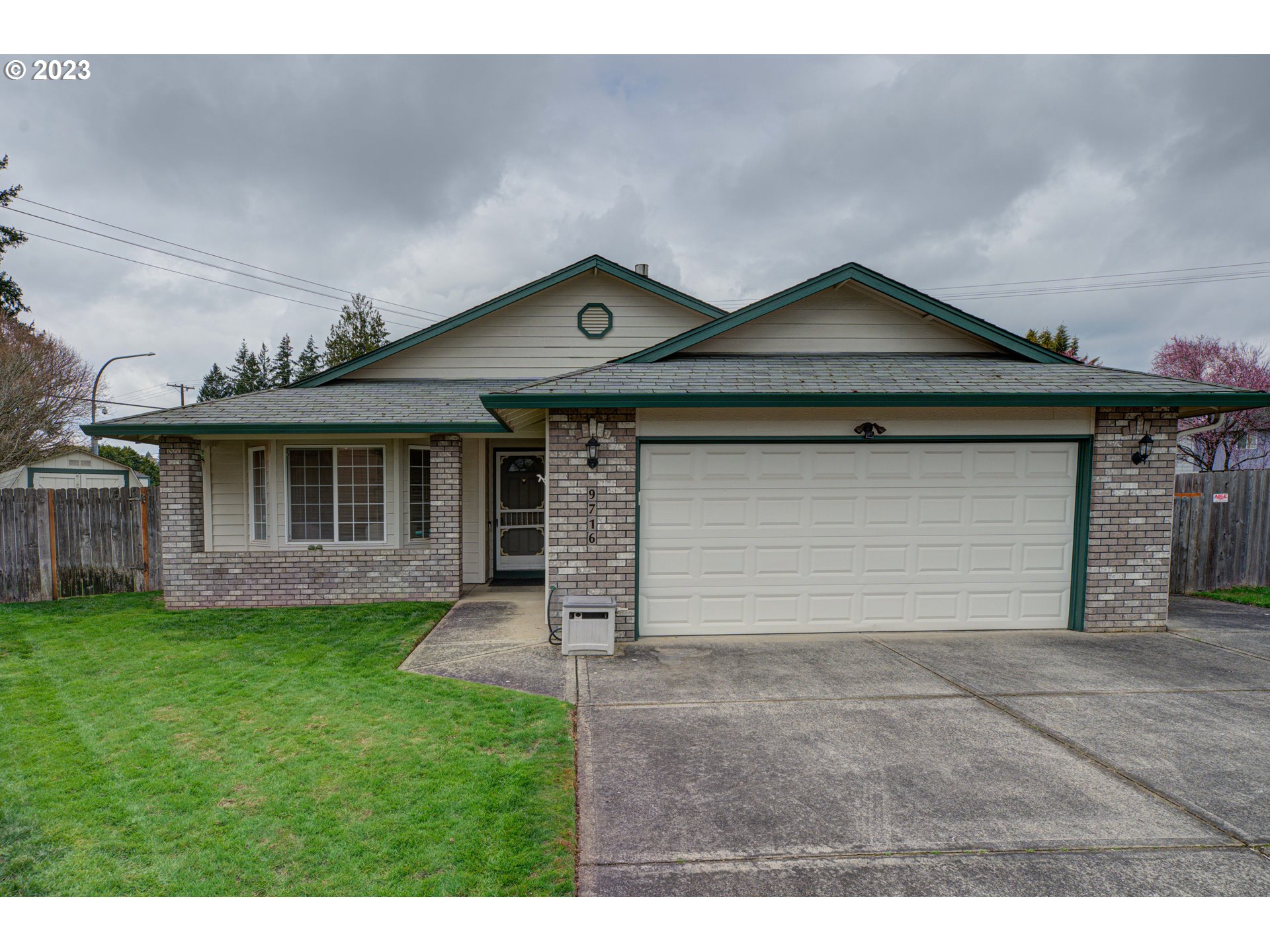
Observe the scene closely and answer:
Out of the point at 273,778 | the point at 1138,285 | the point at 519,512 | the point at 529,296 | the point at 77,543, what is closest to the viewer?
the point at 273,778

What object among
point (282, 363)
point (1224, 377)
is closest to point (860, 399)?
point (1224, 377)

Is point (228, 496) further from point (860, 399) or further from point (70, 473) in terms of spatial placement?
point (70, 473)

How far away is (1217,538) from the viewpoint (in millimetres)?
10227

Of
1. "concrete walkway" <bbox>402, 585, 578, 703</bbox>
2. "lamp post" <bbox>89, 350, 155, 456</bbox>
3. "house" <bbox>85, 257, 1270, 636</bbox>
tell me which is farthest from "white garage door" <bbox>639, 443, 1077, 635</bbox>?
"lamp post" <bbox>89, 350, 155, 456</bbox>

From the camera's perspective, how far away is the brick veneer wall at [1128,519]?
7105 mm

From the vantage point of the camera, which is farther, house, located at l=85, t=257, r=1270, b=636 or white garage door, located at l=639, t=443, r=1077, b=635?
white garage door, located at l=639, t=443, r=1077, b=635

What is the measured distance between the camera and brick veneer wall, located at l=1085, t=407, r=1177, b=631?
7105 mm

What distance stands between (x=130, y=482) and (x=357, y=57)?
19.0 m

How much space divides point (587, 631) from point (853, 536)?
3.30 meters

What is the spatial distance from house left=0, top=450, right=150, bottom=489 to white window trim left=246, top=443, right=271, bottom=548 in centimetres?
1153

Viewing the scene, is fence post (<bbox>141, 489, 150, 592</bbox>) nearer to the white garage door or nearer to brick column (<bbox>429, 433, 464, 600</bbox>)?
brick column (<bbox>429, 433, 464, 600</bbox>)

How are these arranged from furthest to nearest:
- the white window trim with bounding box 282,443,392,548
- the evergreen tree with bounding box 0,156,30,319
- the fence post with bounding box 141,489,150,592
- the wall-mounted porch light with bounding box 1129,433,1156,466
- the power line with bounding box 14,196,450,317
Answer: the evergreen tree with bounding box 0,156,30,319 → the power line with bounding box 14,196,450,317 → the fence post with bounding box 141,489,150,592 → the white window trim with bounding box 282,443,392,548 → the wall-mounted porch light with bounding box 1129,433,1156,466

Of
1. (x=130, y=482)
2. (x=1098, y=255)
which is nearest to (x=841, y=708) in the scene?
(x=130, y=482)

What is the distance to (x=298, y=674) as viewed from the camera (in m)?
5.79
